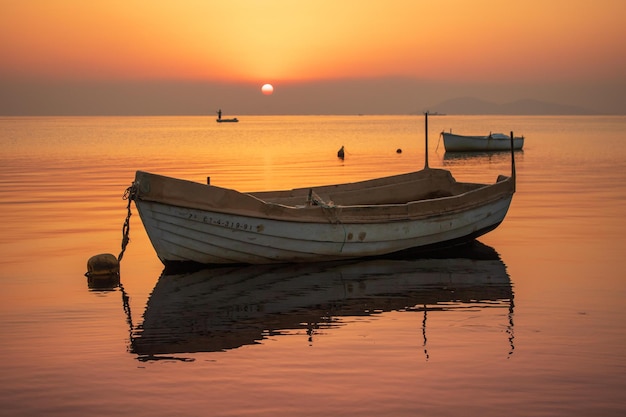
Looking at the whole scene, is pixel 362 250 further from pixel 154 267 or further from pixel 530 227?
pixel 530 227

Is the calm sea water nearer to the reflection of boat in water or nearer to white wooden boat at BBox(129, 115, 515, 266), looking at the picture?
the reflection of boat in water

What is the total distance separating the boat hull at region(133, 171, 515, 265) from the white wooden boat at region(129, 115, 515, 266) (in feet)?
0.06

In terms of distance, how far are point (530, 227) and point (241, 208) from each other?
32.9ft

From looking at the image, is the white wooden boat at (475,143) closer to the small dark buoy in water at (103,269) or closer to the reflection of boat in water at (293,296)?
the reflection of boat in water at (293,296)

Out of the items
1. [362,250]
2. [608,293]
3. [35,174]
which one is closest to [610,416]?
[608,293]

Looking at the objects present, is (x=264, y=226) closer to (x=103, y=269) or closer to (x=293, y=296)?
(x=293, y=296)

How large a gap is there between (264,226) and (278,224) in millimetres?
274

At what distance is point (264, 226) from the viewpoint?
637 inches

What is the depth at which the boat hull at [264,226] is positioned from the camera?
51.6 feet

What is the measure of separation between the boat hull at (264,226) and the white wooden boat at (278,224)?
19mm

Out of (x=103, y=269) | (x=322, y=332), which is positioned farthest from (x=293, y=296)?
(x=103, y=269)

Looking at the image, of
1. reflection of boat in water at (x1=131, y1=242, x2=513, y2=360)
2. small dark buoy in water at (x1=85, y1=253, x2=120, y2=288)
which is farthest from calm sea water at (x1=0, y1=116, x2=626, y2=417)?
small dark buoy in water at (x1=85, y1=253, x2=120, y2=288)

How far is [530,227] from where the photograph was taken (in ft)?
74.8

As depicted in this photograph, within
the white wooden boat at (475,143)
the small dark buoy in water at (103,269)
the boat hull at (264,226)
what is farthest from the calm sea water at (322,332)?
the white wooden boat at (475,143)
